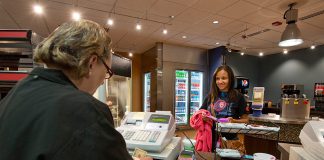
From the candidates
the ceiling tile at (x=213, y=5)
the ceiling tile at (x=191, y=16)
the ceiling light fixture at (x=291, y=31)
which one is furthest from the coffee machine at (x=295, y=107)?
the ceiling tile at (x=191, y=16)

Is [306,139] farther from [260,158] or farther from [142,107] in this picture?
[142,107]

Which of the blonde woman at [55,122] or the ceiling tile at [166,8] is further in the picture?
the ceiling tile at [166,8]

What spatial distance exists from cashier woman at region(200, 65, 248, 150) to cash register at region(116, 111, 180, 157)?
2.46 ft

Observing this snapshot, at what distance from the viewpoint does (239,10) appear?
12.6 ft

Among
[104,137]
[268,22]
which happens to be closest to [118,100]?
[104,137]

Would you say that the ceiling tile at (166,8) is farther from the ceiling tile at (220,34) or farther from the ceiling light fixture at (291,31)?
the ceiling light fixture at (291,31)

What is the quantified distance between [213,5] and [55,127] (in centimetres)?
372

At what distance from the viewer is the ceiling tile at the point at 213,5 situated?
348 cm

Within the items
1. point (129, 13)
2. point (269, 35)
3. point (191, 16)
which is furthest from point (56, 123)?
point (269, 35)

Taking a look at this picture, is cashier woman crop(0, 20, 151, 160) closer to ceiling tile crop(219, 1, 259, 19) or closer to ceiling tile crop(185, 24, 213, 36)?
ceiling tile crop(219, 1, 259, 19)

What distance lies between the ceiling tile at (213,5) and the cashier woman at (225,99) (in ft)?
6.16

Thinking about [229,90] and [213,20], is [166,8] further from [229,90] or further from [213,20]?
[229,90]

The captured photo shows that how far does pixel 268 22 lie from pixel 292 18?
3.24 ft

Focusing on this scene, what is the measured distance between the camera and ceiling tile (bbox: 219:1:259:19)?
360 centimetres
